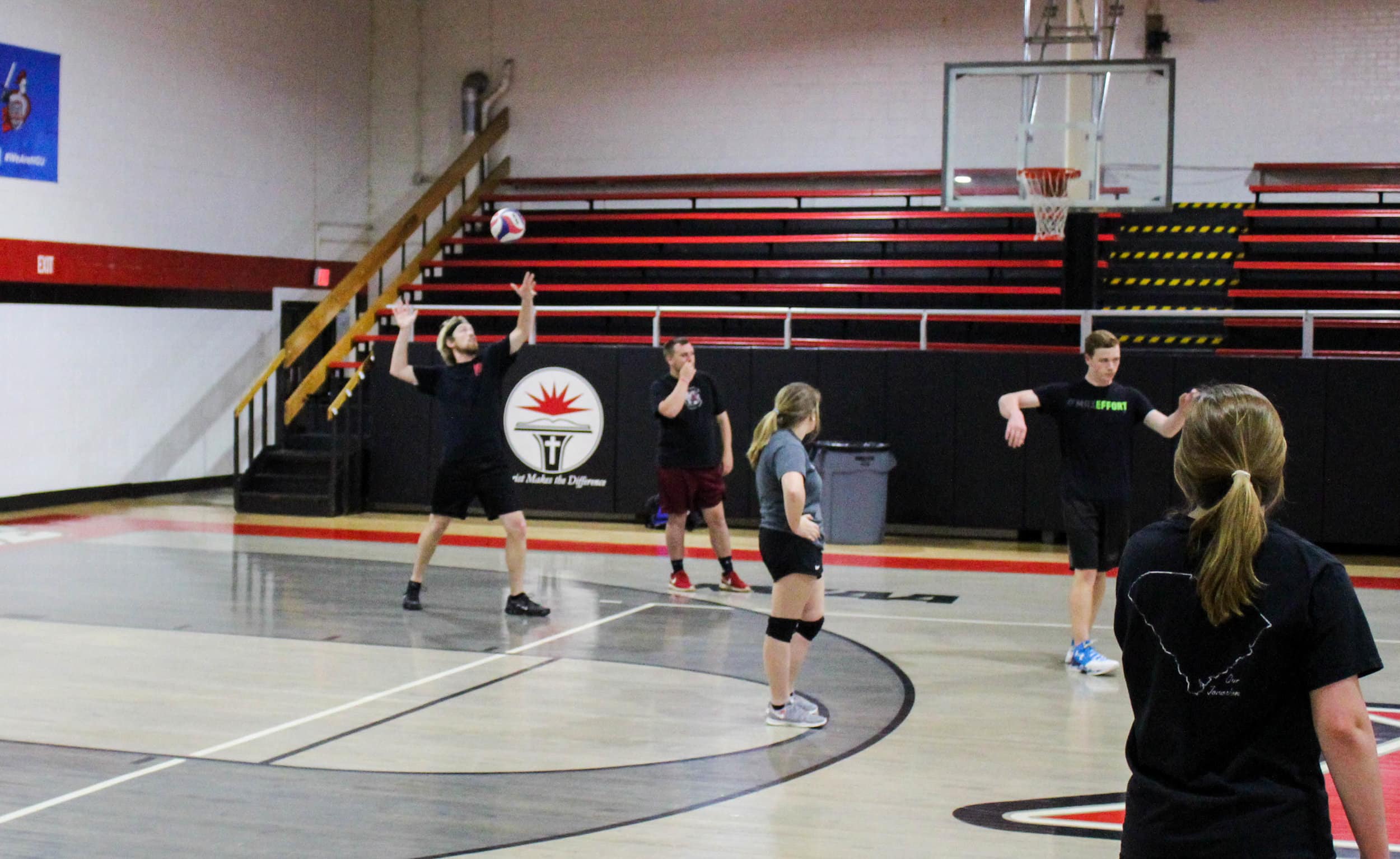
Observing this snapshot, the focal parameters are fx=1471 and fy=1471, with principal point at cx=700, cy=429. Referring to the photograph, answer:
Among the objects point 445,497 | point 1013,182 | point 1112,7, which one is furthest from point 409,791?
point 1112,7

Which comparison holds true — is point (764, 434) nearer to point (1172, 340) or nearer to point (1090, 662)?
point (1090, 662)

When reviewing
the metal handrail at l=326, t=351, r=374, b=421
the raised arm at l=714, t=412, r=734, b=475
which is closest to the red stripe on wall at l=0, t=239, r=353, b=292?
the metal handrail at l=326, t=351, r=374, b=421

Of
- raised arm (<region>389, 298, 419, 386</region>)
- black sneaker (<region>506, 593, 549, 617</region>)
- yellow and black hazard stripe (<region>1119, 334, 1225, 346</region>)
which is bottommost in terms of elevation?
black sneaker (<region>506, 593, 549, 617</region>)

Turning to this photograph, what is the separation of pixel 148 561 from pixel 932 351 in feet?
24.4

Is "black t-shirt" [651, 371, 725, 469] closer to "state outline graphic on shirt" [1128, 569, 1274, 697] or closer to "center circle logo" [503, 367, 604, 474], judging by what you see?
"center circle logo" [503, 367, 604, 474]

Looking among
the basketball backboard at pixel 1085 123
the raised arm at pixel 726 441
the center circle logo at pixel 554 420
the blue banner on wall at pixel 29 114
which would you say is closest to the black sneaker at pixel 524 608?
the raised arm at pixel 726 441

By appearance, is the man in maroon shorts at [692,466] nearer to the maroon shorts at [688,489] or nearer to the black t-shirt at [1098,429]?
the maroon shorts at [688,489]

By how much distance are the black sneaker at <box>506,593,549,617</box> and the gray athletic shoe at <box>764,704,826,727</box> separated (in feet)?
10.3

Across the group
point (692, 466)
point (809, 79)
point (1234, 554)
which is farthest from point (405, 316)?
point (809, 79)

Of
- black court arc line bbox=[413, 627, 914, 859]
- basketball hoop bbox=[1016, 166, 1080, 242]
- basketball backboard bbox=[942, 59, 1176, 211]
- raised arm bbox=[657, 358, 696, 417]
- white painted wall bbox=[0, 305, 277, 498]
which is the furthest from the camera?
white painted wall bbox=[0, 305, 277, 498]

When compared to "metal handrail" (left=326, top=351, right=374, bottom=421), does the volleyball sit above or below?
above

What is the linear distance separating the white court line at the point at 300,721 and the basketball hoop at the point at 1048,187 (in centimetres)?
535

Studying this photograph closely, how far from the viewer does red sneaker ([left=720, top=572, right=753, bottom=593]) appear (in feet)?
36.2

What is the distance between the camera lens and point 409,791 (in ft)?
Result: 19.5
